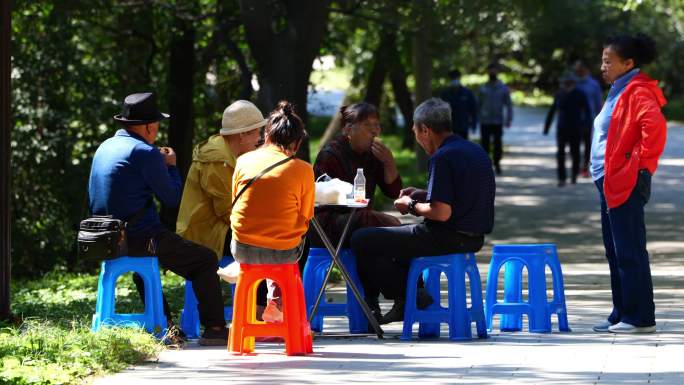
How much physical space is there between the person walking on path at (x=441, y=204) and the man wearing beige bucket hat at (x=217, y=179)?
93 cm

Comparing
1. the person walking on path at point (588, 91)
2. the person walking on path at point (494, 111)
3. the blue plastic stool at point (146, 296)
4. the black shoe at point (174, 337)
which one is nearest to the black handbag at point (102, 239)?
the blue plastic stool at point (146, 296)

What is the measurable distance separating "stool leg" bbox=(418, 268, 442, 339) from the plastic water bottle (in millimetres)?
730

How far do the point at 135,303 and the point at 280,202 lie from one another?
3354 mm

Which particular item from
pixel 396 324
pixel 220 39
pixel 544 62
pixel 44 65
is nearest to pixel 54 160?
pixel 44 65

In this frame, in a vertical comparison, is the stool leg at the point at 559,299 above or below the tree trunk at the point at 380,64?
below

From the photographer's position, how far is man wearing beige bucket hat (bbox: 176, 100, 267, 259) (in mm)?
10328

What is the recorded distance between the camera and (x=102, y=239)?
31.9ft

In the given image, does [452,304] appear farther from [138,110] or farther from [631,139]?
[138,110]

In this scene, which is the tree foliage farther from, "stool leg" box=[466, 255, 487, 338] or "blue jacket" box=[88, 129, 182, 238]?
"stool leg" box=[466, 255, 487, 338]

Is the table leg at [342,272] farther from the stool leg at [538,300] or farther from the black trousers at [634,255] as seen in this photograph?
the black trousers at [634,255]

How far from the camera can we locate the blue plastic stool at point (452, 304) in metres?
10.1

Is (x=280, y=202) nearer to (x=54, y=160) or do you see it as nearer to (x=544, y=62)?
(x=54, y=160)

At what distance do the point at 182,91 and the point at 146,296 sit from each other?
9.45m


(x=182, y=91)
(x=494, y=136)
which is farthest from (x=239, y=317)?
(x=494, y=136)
